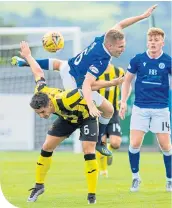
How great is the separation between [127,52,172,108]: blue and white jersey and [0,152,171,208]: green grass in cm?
113

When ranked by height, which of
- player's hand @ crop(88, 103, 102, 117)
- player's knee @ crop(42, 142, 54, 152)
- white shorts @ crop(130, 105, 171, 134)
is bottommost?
player's knee @ crop(42, 142, 54, 152)

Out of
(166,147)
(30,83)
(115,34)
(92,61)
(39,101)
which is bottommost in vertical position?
(30,83)

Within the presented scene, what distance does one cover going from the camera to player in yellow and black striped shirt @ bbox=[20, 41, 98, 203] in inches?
304

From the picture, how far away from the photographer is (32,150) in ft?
71.6

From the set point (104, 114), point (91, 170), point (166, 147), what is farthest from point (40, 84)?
point (166, 147)

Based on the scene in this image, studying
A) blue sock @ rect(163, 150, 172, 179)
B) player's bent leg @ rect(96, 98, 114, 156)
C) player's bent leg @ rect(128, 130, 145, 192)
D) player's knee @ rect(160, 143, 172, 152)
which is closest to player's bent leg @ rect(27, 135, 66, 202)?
A: player's bent leg @ rect(96, 98, 114, 156)

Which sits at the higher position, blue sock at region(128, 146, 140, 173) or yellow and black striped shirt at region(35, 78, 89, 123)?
yellow and black striped shirt at region(35, 78, 89, 123)

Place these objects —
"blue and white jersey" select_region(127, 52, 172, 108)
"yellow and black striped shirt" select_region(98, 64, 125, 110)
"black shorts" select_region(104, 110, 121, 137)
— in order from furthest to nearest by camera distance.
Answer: "black shorts" select_region(104, 110, 121, 137) < "yellow and black striped shirt" select_region(98, 64, 125, 110) < "blue and white jersey" select_region(127, 52, 172, 108)

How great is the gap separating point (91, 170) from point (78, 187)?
2124 mm

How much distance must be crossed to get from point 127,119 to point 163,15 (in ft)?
12.5

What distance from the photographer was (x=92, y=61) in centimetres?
838

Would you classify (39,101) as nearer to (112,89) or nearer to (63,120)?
(63,120)

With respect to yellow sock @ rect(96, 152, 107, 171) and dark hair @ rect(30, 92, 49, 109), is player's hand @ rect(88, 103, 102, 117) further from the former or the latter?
yellow sock @ rect(96, 152, 107, 171)

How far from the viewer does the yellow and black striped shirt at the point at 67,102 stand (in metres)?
7.83
